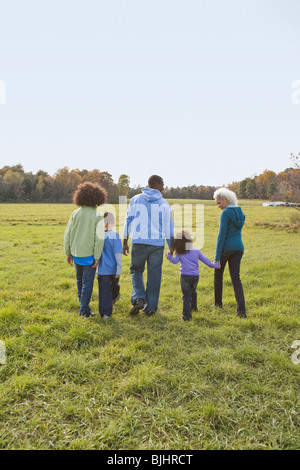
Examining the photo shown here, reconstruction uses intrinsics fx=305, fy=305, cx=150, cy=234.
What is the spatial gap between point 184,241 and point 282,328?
84.7 inches

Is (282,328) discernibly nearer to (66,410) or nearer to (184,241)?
(184,241)

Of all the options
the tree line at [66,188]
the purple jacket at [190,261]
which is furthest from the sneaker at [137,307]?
the tree line at [66,188]

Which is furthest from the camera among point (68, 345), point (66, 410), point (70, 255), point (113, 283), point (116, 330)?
point (113, 283)

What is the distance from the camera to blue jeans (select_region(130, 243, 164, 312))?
532 cm

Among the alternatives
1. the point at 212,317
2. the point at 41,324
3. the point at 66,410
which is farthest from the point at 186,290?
the point at 66,410

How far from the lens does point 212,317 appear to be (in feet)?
17.8

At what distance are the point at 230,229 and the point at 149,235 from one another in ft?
4.89

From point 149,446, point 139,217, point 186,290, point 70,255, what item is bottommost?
point 149,446

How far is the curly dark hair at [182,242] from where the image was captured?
5383mm

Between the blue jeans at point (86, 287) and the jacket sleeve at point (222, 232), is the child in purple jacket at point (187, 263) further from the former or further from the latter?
the blue jeans at point (86, 287)

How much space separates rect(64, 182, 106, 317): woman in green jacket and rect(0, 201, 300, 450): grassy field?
578mm

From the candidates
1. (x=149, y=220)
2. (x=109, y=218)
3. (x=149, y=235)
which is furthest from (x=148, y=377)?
(x=109, y=218)

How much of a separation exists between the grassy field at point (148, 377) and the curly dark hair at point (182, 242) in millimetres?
1182

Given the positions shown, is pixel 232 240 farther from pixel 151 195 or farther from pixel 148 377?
pixel 148 377
